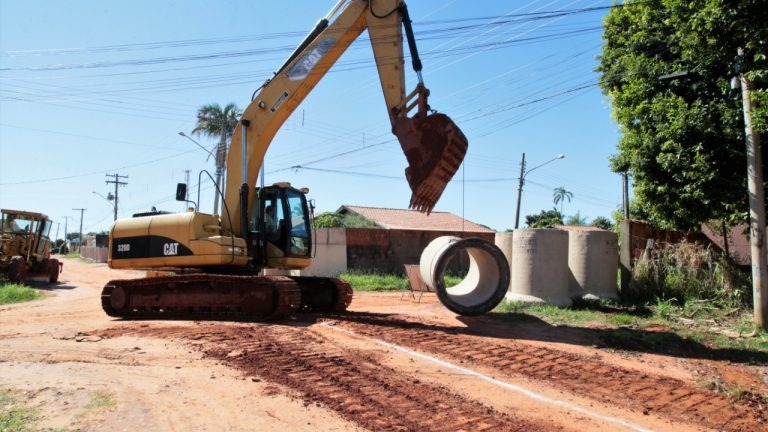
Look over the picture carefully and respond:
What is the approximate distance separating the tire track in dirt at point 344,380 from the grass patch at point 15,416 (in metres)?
2.23

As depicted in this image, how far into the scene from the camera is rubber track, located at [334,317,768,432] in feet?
17.7

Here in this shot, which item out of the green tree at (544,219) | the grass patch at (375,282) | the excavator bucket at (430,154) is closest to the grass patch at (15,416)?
the excavator bucket at (430,154)

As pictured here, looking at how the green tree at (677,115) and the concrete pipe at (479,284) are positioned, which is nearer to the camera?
the concrete pipe at (479,284)

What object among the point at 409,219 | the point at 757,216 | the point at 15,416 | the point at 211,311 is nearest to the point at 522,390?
the point at 15,416

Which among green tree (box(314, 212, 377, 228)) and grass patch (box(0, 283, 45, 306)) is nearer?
grass patch (box(0, 283, 45, 306))

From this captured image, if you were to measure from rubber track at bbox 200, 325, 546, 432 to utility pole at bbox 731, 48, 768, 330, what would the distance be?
7152 millimetres

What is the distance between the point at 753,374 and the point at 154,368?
7.42m

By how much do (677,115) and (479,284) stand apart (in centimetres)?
540

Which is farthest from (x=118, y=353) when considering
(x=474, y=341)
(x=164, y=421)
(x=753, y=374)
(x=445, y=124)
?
(x=753, y=374)

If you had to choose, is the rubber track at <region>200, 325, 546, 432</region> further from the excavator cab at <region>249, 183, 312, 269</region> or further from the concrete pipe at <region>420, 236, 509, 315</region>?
the concrete pipe at <region>420, 236, 509, 315</region>

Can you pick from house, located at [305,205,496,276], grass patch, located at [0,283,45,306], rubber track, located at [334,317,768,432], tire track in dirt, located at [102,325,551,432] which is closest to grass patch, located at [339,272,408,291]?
house, located at [305,205,496,276]

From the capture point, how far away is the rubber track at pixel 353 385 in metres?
4.86

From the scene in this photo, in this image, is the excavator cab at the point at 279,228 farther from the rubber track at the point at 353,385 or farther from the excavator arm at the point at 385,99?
the rubber track at the point at 353,385

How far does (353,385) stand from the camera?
235 inches
